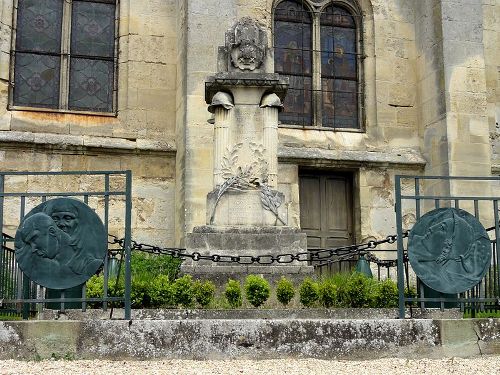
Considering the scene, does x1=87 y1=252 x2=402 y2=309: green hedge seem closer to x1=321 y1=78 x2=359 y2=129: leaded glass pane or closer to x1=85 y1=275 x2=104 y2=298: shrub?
x1=85 y1=275 x2=104 y2=298: shrub

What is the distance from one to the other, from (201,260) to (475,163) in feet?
23.4

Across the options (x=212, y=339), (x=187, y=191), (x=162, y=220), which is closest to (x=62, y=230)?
(x=212, y=339)

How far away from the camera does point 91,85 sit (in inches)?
579

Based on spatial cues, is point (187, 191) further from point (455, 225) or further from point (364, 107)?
point (455, 225)

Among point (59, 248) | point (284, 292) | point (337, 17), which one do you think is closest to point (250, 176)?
point (284, 292)

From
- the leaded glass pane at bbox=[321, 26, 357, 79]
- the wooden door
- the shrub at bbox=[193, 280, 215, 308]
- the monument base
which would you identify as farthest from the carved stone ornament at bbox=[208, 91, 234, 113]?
the leaded glass pane at bbox=[321, 26, 357, 79]

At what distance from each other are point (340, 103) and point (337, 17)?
5.84 ft

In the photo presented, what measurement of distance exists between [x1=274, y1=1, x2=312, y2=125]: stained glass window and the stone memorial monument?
536cm

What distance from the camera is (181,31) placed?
47.0ft

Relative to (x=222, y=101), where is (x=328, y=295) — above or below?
below

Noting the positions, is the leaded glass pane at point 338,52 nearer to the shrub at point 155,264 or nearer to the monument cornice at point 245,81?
the shrub at point 155,264

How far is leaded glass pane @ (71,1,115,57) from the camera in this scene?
48.5ft

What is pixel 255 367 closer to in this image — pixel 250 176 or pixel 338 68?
pixel 250 176

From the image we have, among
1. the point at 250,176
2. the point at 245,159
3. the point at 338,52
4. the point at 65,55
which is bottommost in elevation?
the point at 250,176
